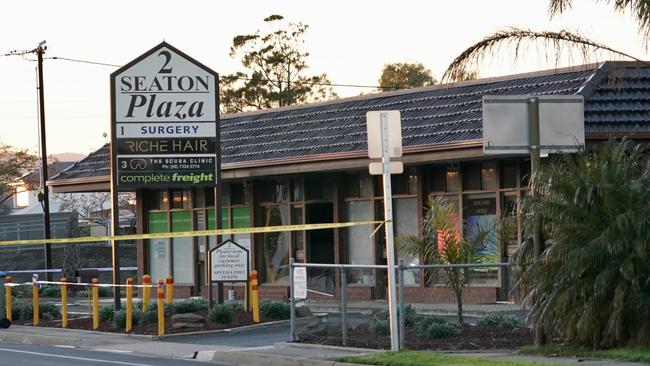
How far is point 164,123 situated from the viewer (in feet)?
89.5

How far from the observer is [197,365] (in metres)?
18.7

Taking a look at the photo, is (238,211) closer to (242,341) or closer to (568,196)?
(242,341)

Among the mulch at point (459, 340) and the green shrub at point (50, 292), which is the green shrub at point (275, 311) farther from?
the green shrub at point (50, 292)

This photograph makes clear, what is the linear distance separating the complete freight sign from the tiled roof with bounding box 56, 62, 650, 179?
3.29 metres

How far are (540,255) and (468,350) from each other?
5.94 ft

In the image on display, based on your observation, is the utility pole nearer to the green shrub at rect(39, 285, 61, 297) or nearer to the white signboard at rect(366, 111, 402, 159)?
the green shrub at rect(39, 285, 61, 297)

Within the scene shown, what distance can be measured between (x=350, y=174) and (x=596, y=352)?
52.5 feet

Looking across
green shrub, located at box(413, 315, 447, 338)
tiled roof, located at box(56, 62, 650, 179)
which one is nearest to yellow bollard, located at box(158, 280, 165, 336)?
green shrub, located at box(413, 315, 447, 338)

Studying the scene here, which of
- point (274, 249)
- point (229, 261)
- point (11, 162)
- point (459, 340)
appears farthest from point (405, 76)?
point (459, 340)

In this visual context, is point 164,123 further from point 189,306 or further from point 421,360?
point 421,360

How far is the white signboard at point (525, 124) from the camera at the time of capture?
16.7m

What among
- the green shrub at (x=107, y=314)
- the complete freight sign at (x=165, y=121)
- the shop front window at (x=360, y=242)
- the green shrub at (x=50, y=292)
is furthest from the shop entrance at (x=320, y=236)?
the green shrub at (x=50, y=292)

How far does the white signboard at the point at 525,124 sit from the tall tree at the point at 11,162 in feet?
227

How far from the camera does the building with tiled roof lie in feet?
85.4
